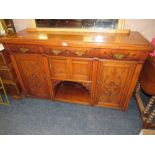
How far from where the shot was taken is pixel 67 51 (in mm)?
1277

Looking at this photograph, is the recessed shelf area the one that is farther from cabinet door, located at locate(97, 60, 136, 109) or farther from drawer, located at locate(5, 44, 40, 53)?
drawer, located at locate(5, 44, 40, 53)

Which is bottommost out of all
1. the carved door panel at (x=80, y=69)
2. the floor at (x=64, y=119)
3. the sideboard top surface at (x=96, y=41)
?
the floor at (x=64, y=119)

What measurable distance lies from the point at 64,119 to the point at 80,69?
0.75 metres

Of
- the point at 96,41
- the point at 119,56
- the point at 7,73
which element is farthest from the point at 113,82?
the point at 7,73

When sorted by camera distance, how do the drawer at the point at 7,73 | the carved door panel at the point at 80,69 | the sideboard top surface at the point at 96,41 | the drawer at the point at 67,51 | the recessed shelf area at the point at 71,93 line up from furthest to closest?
the recessed shelf area at the point at 71,93
the drawer at the point at 7,73
the carved door panel at the point at 80,69
the drawer at the point at 67,51
the sideboard top surface at the point at 96,41

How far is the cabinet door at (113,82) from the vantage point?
1283 millimetres

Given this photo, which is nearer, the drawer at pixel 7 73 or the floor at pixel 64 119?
the floor at pixel 64 119

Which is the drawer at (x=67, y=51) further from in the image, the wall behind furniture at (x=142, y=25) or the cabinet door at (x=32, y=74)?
the wall behind furniture at (x=142, y=25)

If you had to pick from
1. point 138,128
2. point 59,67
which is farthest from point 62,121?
point 138,128

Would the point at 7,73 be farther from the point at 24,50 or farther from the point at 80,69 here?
the point at 80,69

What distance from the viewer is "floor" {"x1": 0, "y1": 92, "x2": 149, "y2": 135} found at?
1.46m

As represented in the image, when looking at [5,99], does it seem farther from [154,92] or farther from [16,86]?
[154,92]

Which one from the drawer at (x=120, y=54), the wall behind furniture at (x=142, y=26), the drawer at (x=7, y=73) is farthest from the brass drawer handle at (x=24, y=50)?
the wall behind furniture at (x=142, y=26)

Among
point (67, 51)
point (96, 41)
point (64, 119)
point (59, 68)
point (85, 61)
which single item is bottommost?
point (64, 119)
